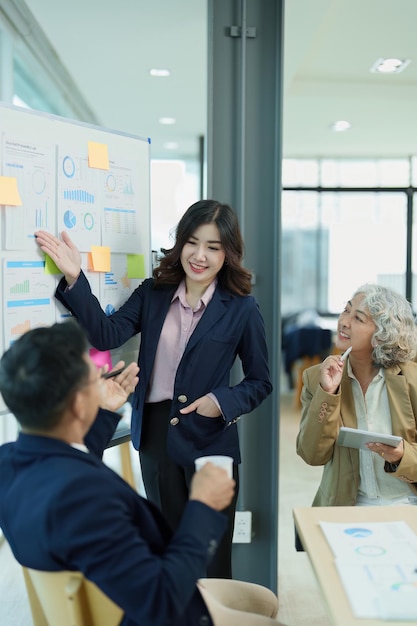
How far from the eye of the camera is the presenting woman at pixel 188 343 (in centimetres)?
187

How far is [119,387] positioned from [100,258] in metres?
0.56

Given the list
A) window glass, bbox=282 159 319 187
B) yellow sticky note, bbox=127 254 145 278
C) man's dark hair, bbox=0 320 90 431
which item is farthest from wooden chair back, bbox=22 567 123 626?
window glass, bbox=282 159 319 187

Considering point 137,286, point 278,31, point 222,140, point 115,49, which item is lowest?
point 137,286

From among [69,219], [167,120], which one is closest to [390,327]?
[69,219]

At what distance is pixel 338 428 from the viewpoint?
195 cm

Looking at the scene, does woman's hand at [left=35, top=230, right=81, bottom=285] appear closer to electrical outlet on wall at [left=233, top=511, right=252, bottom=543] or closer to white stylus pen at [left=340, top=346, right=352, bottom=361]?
white stylus pen at [left=340, top=346, right=352, bottom=361]

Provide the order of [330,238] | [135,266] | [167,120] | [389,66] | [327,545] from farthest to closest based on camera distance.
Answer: [330,238] → [167,120] → [389,66] → [135,266] → [327,545]

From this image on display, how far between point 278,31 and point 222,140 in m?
0.47

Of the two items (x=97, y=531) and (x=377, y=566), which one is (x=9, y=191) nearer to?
(x=97, y=531)

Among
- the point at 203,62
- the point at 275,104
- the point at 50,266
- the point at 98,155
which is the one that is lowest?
the point at 50,266

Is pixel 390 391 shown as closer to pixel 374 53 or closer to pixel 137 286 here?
pixel 137 286

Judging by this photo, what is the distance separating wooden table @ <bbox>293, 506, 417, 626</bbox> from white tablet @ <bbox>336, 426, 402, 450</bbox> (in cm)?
20

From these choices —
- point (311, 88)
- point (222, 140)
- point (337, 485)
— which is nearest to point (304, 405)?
point (337, 485)

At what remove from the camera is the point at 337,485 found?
76.4 inches
